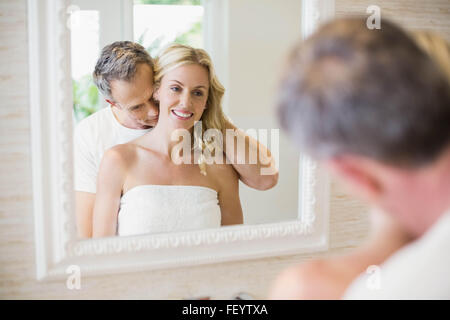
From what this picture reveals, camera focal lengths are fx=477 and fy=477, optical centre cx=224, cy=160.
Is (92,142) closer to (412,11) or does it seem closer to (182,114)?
(182,114)

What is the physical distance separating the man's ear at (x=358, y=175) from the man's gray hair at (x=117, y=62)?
0.74 m

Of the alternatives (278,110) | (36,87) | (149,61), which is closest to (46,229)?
(36,87)

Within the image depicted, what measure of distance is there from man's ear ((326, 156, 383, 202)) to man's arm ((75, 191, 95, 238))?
2.55 feet

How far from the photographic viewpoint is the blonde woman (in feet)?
3.70

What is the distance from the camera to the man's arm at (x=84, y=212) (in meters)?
1.11

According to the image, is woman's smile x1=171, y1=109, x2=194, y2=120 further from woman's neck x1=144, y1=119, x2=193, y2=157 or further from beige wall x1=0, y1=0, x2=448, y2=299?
beige wall x1=0, y1=0, x2=448, y2=299

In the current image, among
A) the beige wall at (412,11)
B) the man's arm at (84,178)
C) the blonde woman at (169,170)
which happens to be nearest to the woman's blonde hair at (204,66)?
the blonde woman at (169,170)

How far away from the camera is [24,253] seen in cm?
111

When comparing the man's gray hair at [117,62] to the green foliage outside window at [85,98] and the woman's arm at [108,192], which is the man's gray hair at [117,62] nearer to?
the green foliage outside window at [85,98]

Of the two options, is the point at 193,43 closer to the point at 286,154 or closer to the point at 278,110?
the point at 286,154

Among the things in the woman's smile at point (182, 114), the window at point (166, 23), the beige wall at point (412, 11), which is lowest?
the woman's smile at point (182, 114)

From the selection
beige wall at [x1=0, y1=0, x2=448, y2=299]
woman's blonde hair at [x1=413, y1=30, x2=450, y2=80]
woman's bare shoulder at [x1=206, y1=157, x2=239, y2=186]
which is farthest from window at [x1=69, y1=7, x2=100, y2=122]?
woman's blonde hair at [x1=413, y1=30, x2=450, y2=80]

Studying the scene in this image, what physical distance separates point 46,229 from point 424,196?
877 mm
